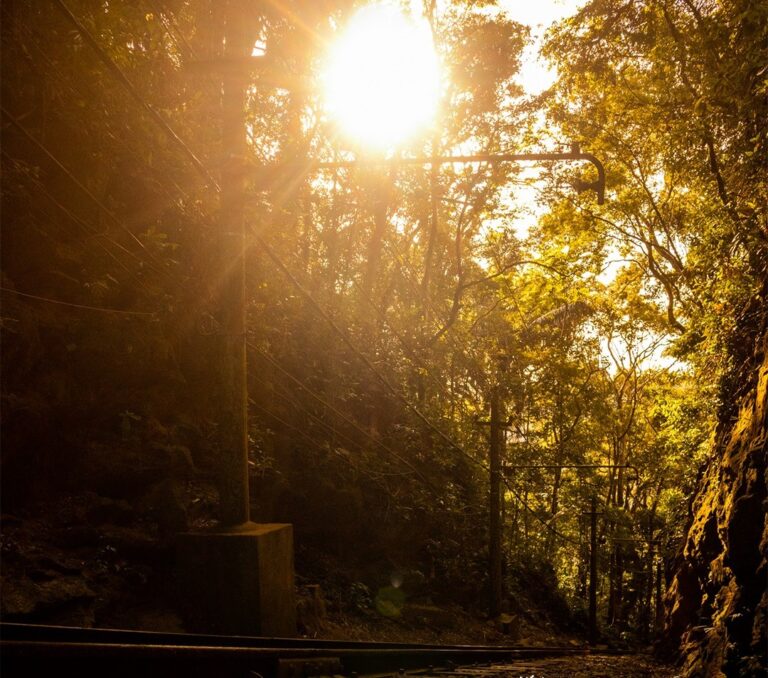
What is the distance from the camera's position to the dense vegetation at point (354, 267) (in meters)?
8.34

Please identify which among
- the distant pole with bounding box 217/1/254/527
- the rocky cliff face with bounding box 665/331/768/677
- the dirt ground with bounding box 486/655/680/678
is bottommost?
the dirt ground with bounding box 486/655/680/678

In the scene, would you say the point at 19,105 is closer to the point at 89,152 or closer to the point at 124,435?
the point at 89,152

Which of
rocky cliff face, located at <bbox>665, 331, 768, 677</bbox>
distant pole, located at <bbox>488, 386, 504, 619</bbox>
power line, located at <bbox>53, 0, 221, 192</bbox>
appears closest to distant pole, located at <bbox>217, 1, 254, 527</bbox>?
power line, located at <bbox>53, 0, 221, 192</bbox>

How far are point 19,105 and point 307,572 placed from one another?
398 inches

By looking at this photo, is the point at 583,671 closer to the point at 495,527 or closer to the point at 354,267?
the point at 495,527

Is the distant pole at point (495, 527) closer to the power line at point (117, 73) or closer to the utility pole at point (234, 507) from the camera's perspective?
the utility pole at point (234, 507)

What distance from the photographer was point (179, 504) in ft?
30.4

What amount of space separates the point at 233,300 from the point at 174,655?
3606 mm

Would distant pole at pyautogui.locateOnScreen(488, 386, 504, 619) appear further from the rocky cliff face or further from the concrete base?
the concrete base

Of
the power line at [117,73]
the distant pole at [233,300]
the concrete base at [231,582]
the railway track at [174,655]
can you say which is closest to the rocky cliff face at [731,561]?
the railway track at [174,655]

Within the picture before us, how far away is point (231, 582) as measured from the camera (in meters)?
5.52

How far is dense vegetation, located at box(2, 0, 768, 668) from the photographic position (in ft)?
27.4

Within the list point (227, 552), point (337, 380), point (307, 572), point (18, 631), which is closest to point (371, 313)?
point (337, 380)

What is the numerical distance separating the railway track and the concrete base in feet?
2.00
